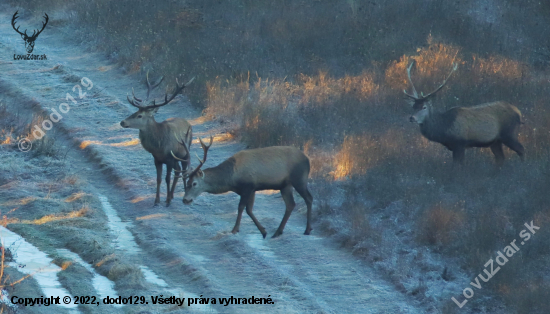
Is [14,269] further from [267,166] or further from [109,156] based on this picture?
[109,156]

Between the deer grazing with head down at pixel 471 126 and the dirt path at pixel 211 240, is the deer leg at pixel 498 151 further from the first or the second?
the dirt path at pixel 211 240

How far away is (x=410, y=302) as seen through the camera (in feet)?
28.7

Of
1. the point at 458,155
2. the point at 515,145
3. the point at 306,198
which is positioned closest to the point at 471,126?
the point at 458,155

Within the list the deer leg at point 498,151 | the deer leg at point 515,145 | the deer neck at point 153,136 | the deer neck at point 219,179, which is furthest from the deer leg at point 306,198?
the deer leg at point 515,145

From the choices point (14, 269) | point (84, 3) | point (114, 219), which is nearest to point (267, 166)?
point (114, 219)

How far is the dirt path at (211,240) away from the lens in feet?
28.8

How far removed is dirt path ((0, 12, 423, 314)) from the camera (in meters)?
8.79

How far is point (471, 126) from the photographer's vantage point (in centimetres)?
1251

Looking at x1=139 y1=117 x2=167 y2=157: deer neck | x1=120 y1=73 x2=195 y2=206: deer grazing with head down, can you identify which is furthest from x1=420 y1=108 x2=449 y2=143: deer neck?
x1=139 y1=117 x2=167 y2=157: deer neck

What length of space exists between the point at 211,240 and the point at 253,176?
118cm

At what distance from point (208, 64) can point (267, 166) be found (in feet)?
31.3

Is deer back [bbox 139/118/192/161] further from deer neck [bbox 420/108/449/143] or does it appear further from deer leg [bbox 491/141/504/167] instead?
deer leg [bbox 491/141/504/167]

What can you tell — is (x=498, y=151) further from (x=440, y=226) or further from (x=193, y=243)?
(x=193, y=243)

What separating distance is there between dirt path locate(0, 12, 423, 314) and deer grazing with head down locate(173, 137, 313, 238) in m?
0.64
